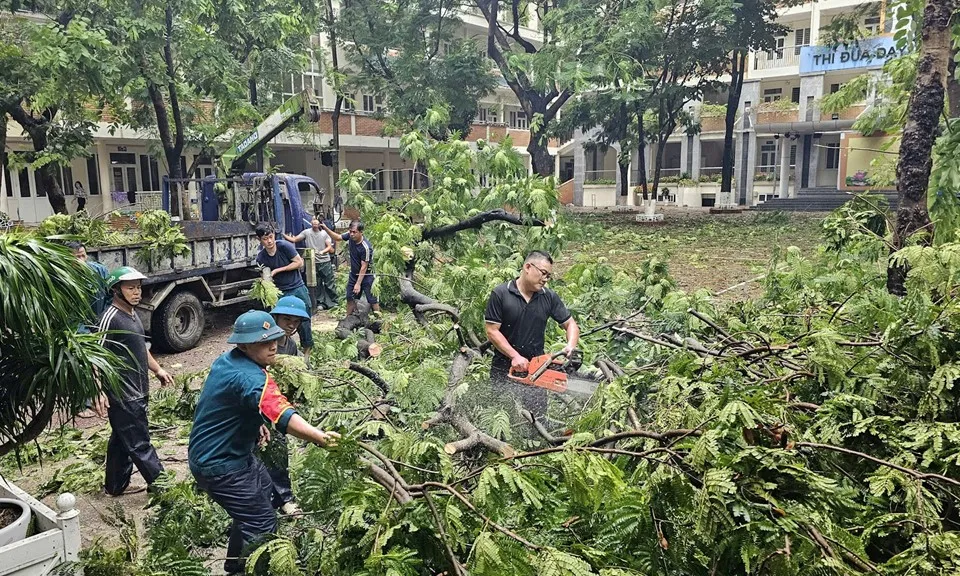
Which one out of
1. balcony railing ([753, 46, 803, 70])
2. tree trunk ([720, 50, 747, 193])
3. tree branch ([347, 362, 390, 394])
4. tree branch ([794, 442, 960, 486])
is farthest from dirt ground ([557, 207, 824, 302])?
balcony railing ([753, 46, 803, 70])

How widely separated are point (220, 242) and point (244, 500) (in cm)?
707

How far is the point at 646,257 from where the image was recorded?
8.77 meters

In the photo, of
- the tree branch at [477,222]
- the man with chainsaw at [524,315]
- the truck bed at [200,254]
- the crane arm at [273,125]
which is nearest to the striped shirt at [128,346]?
the man with chainsaw at [524,315]

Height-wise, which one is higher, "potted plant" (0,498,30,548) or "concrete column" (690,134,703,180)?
"concrete column" (690,134,703,180)

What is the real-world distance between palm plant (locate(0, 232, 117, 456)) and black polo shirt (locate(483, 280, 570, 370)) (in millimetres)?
2376

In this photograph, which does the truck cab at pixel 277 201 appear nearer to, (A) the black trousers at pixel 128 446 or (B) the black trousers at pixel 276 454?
(A) the black trousers at pixel 128 446

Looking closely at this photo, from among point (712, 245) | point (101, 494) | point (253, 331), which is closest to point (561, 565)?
point (253, 331)

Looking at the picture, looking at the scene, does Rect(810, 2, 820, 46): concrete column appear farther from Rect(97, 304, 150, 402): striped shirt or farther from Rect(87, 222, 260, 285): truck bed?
Rect(97, 304, 150, 402): striped shirt

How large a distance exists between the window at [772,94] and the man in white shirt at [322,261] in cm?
2969

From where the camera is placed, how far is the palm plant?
2.91 metres

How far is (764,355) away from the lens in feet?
11.3

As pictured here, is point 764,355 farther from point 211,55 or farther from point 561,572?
point 211,55

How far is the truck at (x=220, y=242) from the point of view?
8.77 meters

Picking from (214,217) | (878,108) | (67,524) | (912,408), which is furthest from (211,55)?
(912,408)
